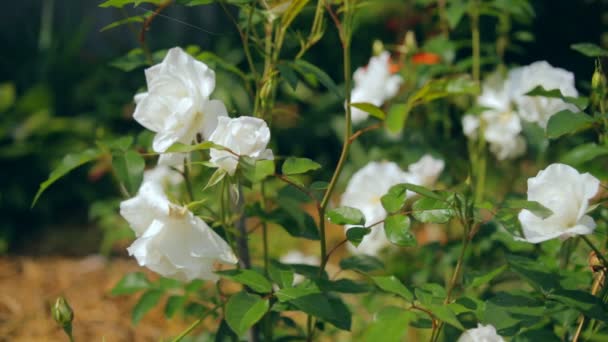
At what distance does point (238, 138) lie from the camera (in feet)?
2.96

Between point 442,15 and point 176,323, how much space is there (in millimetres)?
1298

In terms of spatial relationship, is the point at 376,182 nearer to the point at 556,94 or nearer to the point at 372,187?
the point at 372,187

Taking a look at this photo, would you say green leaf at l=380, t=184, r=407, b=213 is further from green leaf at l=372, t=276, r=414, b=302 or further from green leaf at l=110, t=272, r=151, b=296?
green leaf at l=110, t=272, r=151, b=296

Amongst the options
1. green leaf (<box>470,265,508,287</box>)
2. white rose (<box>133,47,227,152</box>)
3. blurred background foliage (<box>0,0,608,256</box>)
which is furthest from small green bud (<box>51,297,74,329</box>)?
blurred background foliage (<box>0,0,608,256</box>)

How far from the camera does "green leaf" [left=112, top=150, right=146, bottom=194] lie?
1137 mm

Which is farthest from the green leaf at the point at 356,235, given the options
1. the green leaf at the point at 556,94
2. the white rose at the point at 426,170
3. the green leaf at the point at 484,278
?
the white rose at the point at 426,170

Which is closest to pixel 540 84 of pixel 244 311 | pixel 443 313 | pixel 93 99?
pixel 443 313

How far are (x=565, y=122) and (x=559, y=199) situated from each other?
0.14m

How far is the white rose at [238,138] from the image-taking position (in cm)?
90

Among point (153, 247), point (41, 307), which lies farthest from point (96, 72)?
point (153, 247)

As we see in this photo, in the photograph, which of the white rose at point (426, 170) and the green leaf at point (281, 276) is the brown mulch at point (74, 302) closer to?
the white rose at point (426, 170)

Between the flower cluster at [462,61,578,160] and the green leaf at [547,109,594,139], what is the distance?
0.79 ft

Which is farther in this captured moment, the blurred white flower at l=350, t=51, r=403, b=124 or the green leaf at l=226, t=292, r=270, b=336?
the blurred white flower at l=350, t=51, r=403, b=124

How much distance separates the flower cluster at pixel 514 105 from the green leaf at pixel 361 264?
441 mm
